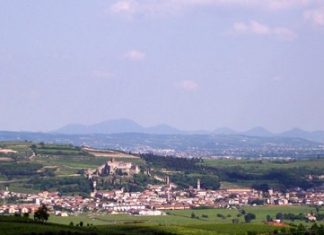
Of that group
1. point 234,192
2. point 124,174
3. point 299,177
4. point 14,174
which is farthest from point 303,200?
point 14,174

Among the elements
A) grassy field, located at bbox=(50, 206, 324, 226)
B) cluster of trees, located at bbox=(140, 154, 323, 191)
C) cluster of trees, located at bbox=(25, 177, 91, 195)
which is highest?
cluster of trees, located at bbox=(140, 154, 323, 191)

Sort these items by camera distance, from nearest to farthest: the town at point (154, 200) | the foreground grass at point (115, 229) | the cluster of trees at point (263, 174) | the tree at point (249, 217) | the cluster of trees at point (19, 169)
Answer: the foreground grass at point (115, 229) < the tree at point (249, 217) < the town at point (154, 200) < the cluster of trees at point (19, 169) < the cluster of trees at point (263, 174)

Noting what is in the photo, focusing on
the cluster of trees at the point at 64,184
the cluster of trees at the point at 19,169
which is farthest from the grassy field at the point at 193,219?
the cluster of trees at the point at 19,169

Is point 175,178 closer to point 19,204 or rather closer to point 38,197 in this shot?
point 38,197

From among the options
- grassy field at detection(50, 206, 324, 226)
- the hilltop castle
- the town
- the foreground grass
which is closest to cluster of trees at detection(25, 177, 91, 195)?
the town

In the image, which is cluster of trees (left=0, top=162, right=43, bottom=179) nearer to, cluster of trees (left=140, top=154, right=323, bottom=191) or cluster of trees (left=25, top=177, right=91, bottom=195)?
cluster of trees (left=25, top=177, right=91, bottom=195)

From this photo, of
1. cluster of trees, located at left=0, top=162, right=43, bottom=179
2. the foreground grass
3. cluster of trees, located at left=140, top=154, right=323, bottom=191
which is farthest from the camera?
cluster of trees, located at left=140, top=154, right=323, bottom=191

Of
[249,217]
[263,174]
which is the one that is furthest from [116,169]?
[249,217]

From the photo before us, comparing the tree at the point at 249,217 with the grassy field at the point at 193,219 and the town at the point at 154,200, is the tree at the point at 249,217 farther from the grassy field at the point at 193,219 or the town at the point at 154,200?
the town at the point at 154,200

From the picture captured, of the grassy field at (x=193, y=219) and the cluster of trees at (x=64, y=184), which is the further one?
the cluster of trees at (x=64, y=184)

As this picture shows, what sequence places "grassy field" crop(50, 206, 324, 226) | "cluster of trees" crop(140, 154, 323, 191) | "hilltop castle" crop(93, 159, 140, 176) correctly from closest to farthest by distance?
"grassy field" crop(50, 206, 324, 226) → "cluster of trees" crop(140, 154, 323, 191) → "hilltop castle" crop(93, 159, 140, 176)

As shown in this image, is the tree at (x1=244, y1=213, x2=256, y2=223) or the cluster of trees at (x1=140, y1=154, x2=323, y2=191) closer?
the tree at (x1=244, y1=213, x2=256, y2=223)

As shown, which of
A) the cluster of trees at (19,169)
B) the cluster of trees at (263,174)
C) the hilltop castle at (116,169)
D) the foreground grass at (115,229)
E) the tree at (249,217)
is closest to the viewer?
the foreground grass at (115,229)
